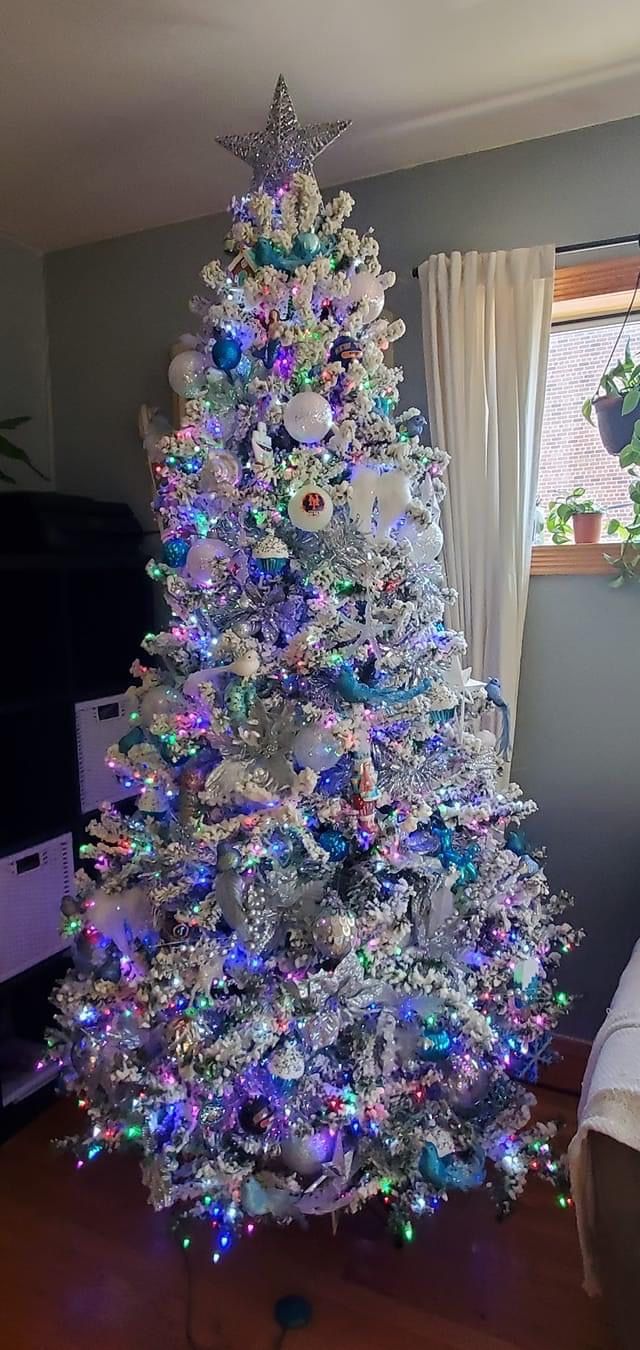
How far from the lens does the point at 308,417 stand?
1.42m

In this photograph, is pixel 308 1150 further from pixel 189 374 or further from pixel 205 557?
pixel 189 374

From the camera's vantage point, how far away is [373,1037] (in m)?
1.43

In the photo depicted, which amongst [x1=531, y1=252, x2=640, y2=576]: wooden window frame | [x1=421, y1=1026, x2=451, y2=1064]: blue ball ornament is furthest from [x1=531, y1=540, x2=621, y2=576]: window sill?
[x1=421, y1=1026, x2=451, y2=1064]: blue ball ornament

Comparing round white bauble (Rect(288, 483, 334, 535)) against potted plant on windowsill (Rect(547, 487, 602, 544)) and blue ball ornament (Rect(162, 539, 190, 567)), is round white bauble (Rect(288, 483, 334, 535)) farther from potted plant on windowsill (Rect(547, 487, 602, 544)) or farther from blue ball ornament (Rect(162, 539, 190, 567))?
potted plant on windowsill (Rect(547, 487, 602, 544))

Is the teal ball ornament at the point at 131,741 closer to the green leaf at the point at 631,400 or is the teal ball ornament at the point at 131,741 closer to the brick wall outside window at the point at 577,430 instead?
the brick wall outside window at the point at 577,430

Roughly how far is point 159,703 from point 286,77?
1268 mm

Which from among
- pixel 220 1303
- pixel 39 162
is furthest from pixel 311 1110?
pixel 39 162

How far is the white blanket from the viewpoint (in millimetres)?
1204

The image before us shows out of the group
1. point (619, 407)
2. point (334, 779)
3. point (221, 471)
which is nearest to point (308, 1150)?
point (334, 779)

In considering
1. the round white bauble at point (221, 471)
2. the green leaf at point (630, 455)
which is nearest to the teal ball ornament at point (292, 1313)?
the round white bauble at point (221, 471)

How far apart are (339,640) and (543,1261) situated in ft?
4.02

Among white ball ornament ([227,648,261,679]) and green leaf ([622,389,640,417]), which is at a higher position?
green leaf ([622,389,640,417])

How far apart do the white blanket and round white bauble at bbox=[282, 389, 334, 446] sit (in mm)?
1114

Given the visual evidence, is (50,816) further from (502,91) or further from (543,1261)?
(502,91)
